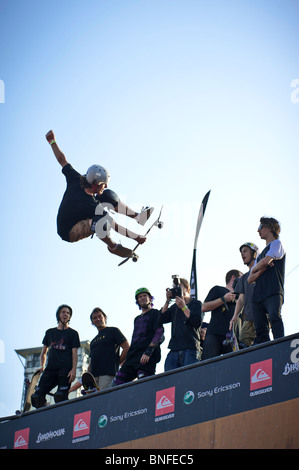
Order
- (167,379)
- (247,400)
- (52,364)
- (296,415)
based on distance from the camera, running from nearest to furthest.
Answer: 1. (296,415)
2. (247,400)
3. (167,379)
4. (52,364)

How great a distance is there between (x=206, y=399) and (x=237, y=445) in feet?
2.55

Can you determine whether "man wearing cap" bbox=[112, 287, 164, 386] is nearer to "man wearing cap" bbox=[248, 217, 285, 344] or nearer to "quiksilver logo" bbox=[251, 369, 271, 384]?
"man wearing cap" bbox=[248, 217, 285, 344]

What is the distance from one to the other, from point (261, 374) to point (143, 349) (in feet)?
8.10

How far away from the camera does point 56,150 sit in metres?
10.8

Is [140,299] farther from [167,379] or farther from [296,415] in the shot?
[296,415]

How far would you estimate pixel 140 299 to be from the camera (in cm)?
1025

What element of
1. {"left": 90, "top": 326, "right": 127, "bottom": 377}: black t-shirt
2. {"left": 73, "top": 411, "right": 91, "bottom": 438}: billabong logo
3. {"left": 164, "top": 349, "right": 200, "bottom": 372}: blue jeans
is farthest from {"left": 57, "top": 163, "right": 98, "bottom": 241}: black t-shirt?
{"left": 73, "top": 411, "right": 91, "bottom": 438}: billabong logo

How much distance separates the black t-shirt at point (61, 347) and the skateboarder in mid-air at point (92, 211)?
1613 mm

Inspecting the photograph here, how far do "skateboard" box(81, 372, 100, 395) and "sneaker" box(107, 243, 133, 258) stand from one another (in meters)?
1.78

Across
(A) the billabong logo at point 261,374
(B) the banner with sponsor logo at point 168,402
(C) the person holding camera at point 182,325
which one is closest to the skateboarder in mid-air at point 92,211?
(C) the person holding camera at point 182,325
